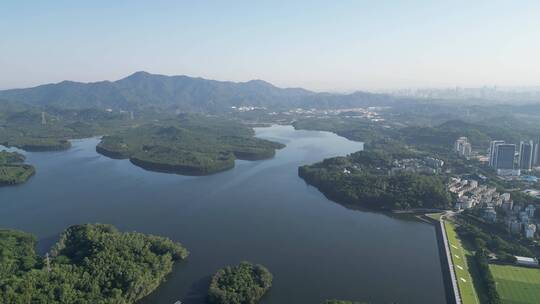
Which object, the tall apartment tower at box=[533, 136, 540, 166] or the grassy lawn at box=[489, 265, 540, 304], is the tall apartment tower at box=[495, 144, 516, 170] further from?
the grassy lawn at box=[489, 265, 540, 304]

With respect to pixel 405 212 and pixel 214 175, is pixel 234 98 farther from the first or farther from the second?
pixel 405 212

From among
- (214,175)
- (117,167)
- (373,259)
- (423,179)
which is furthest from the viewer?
(117,167)

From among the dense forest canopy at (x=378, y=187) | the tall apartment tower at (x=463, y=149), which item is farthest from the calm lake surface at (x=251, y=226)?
the tall apartment tower at (x=463, y=149)

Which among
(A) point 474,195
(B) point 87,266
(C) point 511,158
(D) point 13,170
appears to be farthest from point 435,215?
(D) point 13,170

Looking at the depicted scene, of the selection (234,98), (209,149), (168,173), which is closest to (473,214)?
(168,173)

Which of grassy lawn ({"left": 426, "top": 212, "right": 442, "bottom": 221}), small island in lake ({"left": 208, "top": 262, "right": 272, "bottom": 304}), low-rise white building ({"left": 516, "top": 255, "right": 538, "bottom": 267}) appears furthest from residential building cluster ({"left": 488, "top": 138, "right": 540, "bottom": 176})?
small island in lake ({"left": 208, "top": 262, "right": 272, "bottom": 304})

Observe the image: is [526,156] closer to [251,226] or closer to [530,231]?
[530,231]
